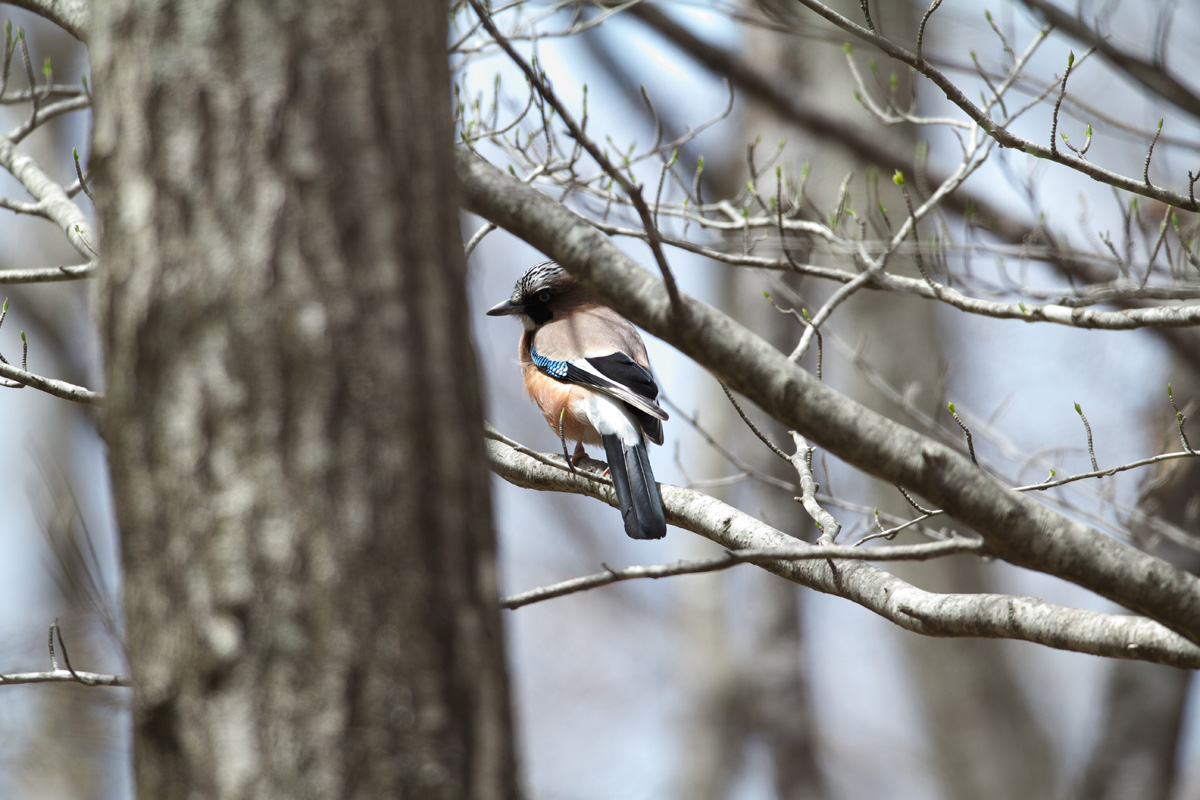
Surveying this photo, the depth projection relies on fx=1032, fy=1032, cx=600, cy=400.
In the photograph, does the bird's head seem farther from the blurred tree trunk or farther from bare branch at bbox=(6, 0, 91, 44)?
the blurred tree trunk

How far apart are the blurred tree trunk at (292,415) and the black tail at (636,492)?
8.11 ft

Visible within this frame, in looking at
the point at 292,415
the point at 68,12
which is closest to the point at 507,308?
the point at 68,12

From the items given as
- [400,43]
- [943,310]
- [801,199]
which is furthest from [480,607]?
[943,310]

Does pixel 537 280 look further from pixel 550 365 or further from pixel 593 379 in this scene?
pixel 593 379

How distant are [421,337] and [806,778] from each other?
10.4 m

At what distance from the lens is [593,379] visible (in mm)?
5332

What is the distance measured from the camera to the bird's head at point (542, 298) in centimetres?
643

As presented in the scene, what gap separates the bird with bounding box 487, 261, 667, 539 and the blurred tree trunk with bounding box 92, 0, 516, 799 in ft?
8.16

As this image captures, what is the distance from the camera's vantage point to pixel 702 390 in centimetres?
1445

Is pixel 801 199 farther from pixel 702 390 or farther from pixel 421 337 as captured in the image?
pixel 702 390

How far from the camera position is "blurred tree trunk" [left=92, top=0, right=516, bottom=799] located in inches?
57.9

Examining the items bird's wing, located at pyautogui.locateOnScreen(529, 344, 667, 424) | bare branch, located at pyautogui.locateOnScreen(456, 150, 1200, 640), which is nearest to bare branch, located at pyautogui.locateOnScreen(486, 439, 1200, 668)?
bare branch, located at pyautogui.locateOnScreen(456, 150, 1200, 640)

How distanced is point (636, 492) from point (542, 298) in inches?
99.4

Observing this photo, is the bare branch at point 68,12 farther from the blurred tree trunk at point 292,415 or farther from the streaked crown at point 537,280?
the streaked crown at point 537,280
